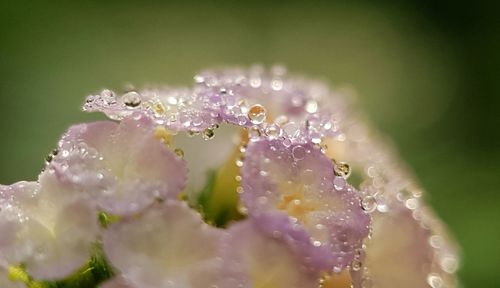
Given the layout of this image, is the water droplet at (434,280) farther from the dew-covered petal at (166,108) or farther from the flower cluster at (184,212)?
the dew-covered petal at (166,108)

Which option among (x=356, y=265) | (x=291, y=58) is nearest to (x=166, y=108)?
(x=356, y=265)

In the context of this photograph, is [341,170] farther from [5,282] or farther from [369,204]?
[5,282]

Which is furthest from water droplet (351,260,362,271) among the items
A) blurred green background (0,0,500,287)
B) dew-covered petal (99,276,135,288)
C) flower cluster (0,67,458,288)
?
blurred green background (0,0,500,287)

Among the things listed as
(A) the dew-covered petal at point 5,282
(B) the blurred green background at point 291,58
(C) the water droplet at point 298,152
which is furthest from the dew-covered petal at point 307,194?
(B) the blurred green background at point 291,58

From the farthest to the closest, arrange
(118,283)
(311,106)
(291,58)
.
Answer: (291,58), (311,106), (118,283)

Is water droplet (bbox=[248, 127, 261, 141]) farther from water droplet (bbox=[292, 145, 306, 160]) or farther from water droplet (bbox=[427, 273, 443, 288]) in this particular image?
water droplet (bbox=[427, 273, 443, 288])

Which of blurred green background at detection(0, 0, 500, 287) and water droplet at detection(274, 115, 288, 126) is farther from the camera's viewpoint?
blurred green background at detection(0, 0, 500, 287)
